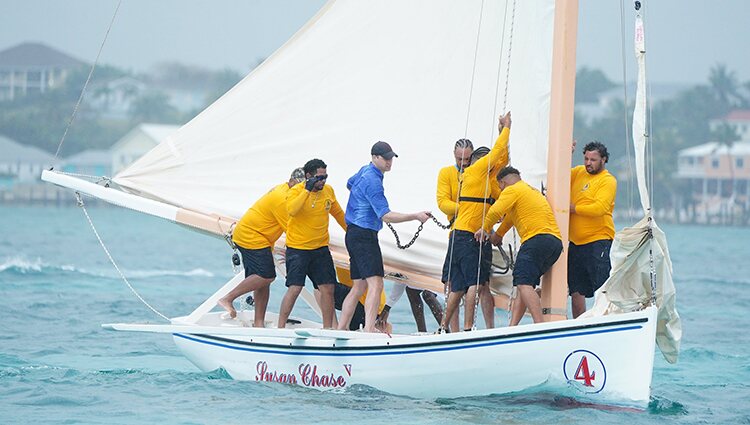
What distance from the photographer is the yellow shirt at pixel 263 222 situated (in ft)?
39.5

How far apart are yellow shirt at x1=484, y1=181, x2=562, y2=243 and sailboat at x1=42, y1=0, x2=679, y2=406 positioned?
0.18 meters

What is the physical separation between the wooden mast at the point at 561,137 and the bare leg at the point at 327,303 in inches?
79.3

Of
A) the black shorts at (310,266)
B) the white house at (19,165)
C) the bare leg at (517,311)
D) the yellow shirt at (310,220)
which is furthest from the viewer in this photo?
the white house at (19,165)

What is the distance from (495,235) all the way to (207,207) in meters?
2.86

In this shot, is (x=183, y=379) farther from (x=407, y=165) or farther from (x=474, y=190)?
(x=474, y=190)

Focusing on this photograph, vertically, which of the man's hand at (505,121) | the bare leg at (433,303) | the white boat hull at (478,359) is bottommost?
the white boat hull at (478,359)

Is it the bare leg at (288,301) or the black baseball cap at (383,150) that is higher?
the black baseball cap at (383,150)

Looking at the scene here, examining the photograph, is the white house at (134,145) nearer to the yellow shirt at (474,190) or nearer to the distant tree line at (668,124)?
the distant tree line at (668,124)

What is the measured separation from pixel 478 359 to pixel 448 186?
65.6 inches

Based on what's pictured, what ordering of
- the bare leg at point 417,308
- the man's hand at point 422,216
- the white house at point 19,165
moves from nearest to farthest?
the man's hand at point 422,216 → the bare leg at point 417,308 → the white house at point 19,165

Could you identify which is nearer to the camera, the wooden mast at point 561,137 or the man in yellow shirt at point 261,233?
the wooden mast at point 561,137

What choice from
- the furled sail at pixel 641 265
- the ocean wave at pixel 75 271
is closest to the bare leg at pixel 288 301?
the furled sail at pixel 641 265

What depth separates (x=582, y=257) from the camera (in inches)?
461

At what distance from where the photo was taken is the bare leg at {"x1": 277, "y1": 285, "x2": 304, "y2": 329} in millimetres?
11938
